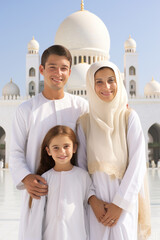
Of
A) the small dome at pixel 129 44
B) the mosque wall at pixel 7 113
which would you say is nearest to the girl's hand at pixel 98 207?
the mosque wall at pixel 7 113

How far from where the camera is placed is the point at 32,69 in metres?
19.1

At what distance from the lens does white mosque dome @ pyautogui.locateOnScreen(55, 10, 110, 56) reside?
57.9 feet

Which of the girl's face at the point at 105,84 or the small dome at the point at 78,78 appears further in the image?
the small dome at the point at 78,78

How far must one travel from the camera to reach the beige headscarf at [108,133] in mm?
1594

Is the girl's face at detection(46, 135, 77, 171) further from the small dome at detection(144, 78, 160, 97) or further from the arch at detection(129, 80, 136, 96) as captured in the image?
the arch at detection(129, 80, 136, 96)

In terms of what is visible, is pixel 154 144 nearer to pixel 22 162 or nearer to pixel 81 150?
pixel 81 150

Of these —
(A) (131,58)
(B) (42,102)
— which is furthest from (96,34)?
(B) (42,102)

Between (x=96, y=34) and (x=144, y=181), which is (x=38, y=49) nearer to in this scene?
(x=96, y=34)

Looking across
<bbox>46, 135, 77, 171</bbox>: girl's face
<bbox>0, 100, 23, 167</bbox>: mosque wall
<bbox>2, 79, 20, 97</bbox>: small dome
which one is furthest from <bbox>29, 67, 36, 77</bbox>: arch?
<bbox>46, 135, 77, 171</bbox>: girl's face

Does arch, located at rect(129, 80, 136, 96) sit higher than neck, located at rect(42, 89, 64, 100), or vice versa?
arch, located at rect(129, 80, 136, 96)

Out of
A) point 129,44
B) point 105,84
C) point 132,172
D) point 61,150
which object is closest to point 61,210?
point 61,150

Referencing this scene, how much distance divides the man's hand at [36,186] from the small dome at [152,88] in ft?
55.9

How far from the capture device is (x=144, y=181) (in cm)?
165

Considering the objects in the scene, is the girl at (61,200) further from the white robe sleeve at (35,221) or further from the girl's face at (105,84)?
the girl's face at (105,84)
